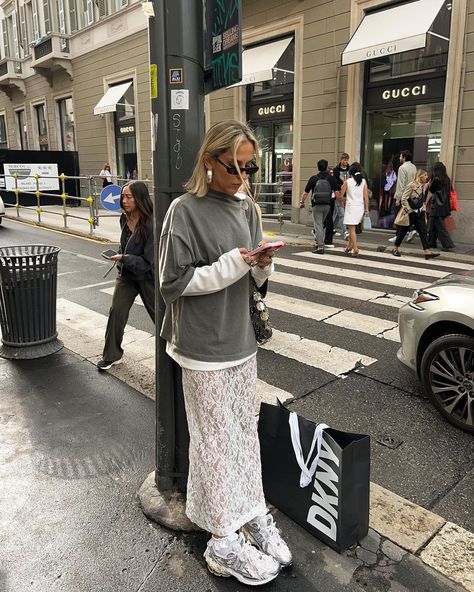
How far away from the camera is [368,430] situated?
3637 millimetres

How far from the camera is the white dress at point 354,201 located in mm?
10195

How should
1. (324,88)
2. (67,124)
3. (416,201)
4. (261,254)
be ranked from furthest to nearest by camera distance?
(67,124) < (324,88) < (416,201) < (261,254)

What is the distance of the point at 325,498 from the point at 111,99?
21739mm

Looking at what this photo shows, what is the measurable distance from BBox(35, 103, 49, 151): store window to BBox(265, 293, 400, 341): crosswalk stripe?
82.6 ft

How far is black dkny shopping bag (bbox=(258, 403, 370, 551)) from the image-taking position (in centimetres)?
229

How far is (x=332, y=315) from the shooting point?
248 inches

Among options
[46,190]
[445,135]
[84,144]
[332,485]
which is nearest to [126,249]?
[332,485]

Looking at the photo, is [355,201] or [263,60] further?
[263,60]

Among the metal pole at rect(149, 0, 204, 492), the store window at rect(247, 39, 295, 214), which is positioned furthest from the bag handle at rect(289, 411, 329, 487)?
the store window at rect(247, 39, 295, 214)

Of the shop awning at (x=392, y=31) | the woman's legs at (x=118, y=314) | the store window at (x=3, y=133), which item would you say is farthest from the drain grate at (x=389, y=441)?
the store window at (x=3, y=133)

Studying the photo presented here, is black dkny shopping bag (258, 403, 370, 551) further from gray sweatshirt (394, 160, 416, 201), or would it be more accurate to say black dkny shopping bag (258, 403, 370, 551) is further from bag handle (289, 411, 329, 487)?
gray sweatshirt (394, 160, 416, 201)

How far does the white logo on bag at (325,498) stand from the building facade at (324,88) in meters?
10.5

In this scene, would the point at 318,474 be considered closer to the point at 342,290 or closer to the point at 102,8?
the point at 342,290

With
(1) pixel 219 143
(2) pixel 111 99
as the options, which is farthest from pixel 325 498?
(2) pixel 111 99
